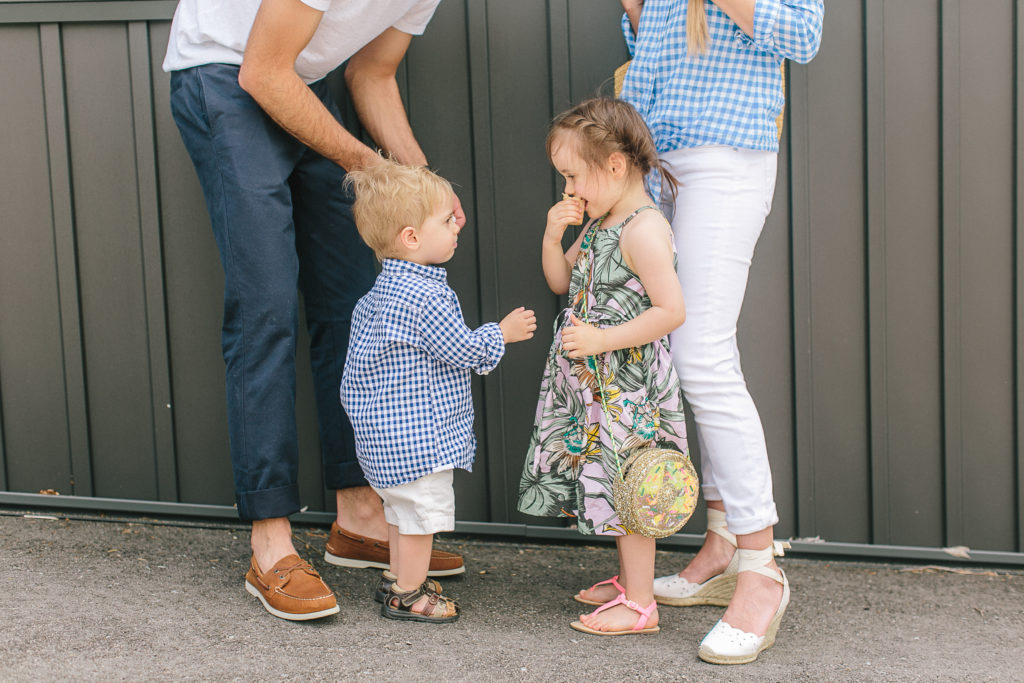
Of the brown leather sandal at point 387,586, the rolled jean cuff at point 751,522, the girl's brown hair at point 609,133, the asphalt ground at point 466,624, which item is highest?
the girl's brown hair at point 609,133

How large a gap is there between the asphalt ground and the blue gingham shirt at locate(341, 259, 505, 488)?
0.39 m

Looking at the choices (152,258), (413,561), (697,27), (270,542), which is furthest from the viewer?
(152,258)

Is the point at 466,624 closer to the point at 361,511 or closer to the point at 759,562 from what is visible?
the point at 361,511

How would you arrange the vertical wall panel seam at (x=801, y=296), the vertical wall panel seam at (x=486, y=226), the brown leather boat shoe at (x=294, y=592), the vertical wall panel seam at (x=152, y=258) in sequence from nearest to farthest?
1. the brown leather boat shoe at (x=294, y=592)
2. the vertical wall panel seam at (x=801, y=296)
3. the vertical wall panel seam at (x=486, y=226)
4. the vertical wall panel seam at (x=152, y=258)

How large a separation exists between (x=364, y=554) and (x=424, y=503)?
0.52 m

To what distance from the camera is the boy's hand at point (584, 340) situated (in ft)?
6.37

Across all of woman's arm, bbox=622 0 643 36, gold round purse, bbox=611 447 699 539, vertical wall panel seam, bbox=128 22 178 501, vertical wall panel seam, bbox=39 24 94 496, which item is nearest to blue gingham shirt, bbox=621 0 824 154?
woman's arm, bbox=622 0 643 36

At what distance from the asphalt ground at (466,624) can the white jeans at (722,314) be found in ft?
1.19

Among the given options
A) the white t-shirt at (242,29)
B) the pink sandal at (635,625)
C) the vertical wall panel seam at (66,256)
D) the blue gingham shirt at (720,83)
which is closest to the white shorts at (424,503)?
the pink sandal at (635,625)

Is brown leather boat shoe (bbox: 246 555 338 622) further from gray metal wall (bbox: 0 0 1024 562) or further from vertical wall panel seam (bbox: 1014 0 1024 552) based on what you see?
vertical wall panel seam (bbox: 1014 0 1024 552)

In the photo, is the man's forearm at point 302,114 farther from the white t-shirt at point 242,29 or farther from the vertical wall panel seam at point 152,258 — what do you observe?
the vertical wall panel seam at point 152,258

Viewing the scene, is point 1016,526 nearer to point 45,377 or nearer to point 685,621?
point 685,621

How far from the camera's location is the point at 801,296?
2494 mm

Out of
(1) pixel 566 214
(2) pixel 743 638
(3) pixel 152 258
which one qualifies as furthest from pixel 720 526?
(3) pixel 152 258
